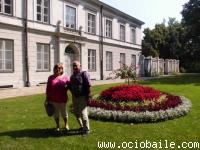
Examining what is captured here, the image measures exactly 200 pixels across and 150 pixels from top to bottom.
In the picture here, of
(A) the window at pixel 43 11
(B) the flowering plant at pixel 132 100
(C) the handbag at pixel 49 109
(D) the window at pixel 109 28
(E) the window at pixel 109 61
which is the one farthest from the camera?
(D) the window at pixel 109 28

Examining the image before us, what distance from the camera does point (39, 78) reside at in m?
25.6

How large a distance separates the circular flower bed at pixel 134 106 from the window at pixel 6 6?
11687 mm

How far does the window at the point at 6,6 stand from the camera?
22522 mm

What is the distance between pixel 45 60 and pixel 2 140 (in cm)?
1825

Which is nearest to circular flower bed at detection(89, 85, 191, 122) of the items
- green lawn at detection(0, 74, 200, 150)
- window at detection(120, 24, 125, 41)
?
green lawn at detection(0, 74, 200, 150)

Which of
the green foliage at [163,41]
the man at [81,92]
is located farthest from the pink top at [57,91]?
the green foliage at [163,41]

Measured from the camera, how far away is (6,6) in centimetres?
2303

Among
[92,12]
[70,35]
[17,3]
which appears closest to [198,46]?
[92,12]

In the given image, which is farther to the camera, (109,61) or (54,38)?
(109,61)

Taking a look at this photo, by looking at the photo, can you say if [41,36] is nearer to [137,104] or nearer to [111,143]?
[137,104]

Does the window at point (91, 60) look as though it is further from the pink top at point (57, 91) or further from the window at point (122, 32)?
the pink top at point (57, 91)

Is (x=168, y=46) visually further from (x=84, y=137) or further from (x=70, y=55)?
(x=84, y=137)

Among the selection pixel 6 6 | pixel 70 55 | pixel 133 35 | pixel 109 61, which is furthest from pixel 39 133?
pixel 133 35

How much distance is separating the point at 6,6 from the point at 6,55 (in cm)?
315
